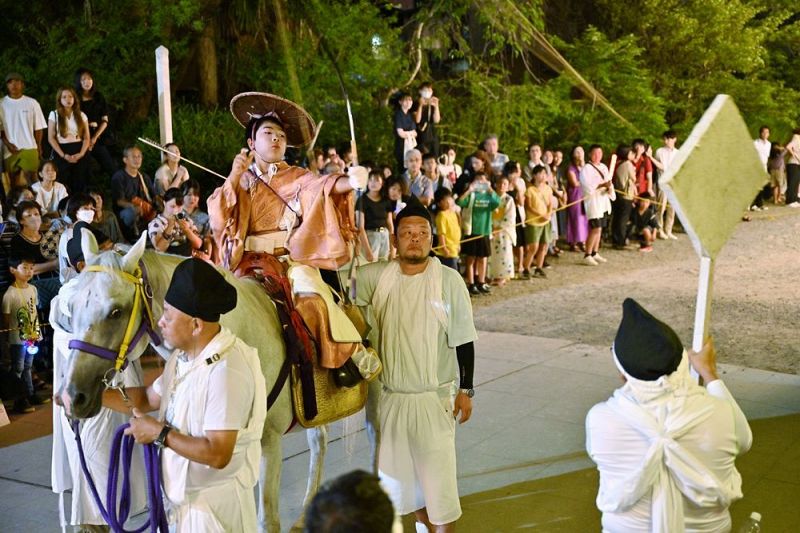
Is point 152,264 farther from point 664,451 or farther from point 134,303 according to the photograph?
point 664,451

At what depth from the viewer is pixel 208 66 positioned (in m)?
15.8

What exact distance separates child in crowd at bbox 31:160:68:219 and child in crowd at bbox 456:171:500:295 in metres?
5.78

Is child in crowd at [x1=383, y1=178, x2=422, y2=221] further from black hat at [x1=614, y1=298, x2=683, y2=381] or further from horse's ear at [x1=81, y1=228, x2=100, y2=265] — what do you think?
black hat at [x1=614, y1=298, x2=683, y2=381]

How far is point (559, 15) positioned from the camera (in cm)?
2364

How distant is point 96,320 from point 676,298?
10159 mm

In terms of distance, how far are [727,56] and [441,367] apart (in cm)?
2126

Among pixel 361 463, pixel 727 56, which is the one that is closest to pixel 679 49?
pixel 727 56

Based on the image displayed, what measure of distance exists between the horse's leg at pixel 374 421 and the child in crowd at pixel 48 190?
19.3 feet

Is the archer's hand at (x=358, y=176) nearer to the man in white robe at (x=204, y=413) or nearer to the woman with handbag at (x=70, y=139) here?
the man in white robe at (x=204, y=413)

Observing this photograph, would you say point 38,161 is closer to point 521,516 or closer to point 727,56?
point 521,516

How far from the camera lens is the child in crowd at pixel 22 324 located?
8023mm

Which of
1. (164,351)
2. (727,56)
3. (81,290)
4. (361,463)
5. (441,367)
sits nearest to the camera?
(81,290)

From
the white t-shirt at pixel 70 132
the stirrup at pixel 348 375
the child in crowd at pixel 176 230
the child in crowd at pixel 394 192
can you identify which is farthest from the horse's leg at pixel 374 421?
the white t-shirt at pixel 70 132

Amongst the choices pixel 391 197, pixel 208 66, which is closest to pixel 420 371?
pixel 391 197
